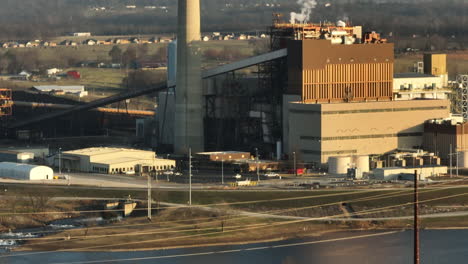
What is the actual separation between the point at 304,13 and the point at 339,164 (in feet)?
90.3

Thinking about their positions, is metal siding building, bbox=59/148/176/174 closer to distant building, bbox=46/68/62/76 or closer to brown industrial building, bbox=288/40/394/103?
brown industrial building, bbox=288/40/394/103

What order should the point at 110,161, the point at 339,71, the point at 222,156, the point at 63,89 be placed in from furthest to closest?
the point at 63,89
the point at 339,71
the point at 222,156
the point at 110,161

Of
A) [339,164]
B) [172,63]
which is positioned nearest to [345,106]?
[339,164]

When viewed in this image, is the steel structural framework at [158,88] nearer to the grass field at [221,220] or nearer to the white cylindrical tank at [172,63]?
the white cylindrical tank at [172,63]

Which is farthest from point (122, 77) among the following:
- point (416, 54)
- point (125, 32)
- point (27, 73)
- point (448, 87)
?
point (448, 87)

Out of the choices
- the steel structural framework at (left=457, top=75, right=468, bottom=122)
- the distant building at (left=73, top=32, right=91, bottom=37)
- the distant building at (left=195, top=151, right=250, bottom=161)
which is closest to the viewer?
the distant building at (left=195, top=151, right=250, bottom=161)

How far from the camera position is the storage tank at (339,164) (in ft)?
282

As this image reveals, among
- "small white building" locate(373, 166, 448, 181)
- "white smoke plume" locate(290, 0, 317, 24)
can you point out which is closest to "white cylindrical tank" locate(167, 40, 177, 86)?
"white smoke plume" locate(290, 0, 317, 24)

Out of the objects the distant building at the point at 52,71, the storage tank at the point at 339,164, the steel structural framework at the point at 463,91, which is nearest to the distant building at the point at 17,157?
the storage tank at the point at 339,164

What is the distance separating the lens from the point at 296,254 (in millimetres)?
67188

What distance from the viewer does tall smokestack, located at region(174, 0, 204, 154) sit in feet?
309

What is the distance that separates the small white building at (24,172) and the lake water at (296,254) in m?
18.4

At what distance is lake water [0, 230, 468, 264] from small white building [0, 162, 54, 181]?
60.3ft

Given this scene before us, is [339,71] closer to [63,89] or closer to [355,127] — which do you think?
[355,127]
